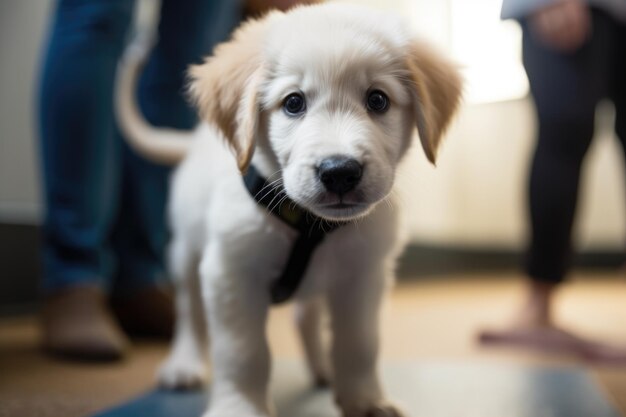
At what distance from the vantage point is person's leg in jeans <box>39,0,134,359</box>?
1.75 metres

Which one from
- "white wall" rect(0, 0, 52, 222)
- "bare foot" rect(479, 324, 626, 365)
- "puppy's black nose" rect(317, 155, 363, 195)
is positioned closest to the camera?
"puppy's black nose" rect(317, 155, 363, 195)

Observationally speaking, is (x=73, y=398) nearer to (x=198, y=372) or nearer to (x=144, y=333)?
(x=198, y=372)

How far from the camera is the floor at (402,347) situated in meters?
1.39

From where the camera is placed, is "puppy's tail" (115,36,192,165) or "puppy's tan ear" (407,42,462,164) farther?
"puppy's tail" (115,36,192,165)

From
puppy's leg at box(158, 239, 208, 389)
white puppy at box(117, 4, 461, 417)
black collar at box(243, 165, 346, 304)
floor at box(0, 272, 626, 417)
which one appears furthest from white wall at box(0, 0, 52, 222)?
black collar at box(243, 165, 346, 304)

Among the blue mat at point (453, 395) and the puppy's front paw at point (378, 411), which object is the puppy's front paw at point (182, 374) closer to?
the blue mat at point (453, 395)

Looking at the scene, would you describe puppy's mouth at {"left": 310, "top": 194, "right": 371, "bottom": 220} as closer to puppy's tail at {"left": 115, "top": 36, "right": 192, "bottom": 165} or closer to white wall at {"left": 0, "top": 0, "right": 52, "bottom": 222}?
puppy's tail at {"left": 115, "top": 36, "right": 192, "bottom": 165}

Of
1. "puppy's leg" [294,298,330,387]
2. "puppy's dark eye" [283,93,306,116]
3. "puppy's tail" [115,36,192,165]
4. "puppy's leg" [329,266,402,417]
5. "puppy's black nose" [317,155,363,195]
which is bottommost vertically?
Answer: "puppy's leg" [294,298,330,387]

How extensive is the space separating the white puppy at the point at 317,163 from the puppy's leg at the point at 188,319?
12.6 inches

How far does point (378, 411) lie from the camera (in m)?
1.14

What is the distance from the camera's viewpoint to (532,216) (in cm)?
191

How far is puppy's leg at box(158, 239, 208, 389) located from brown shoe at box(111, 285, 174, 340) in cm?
48

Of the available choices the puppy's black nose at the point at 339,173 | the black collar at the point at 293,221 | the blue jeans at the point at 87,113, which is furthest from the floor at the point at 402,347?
the puppy's black nose at the point at 339,173

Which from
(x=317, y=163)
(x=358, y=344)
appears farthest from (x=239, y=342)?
(x=317, y=163)
